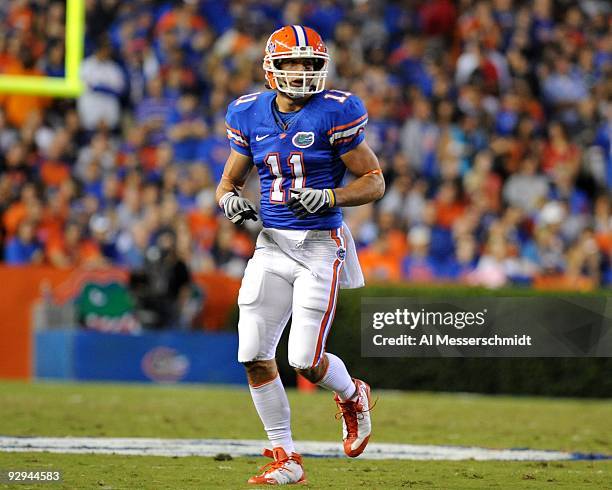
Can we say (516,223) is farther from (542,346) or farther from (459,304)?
(459,304)

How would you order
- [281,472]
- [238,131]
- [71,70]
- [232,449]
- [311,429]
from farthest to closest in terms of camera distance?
[71,70] → [311,429] → [232,449] → [238,131] → [281,472]

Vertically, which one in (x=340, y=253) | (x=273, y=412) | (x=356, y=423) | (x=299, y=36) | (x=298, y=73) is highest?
(x=299, y=36)

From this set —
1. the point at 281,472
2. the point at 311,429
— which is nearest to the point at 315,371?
the point at 281,472

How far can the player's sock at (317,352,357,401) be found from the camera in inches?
259

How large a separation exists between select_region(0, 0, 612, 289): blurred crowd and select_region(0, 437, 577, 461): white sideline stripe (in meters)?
5.33

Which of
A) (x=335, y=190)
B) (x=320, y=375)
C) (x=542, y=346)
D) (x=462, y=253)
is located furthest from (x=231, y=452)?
(x=462, y=253)

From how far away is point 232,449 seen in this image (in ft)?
25.3

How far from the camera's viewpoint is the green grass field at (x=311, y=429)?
6430 millimetres

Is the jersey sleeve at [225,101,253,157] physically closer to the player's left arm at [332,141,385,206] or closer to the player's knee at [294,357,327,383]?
the player's left arm at [332,141,385,206]

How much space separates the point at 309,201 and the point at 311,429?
321cm

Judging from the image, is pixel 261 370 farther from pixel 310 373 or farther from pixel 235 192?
pixel 235 192

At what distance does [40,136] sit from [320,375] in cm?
866

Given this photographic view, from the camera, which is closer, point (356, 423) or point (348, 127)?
point (348, 127)

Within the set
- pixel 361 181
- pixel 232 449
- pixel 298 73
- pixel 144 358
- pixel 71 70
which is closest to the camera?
pixel 298 73
